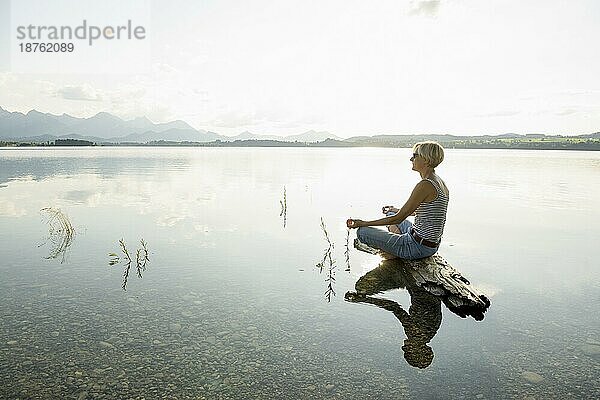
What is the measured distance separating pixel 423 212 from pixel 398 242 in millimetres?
1009

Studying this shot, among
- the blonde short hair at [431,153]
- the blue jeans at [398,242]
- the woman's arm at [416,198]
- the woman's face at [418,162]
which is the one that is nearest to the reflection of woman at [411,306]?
the blue jeans at [398,242]

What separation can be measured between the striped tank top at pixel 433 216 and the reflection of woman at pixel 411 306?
122 cm

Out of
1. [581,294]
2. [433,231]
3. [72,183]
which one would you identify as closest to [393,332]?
[433,231]

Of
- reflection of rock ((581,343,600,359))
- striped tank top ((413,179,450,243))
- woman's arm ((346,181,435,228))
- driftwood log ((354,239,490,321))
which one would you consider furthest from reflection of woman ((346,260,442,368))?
reflection of rock ((581,343,600,359))

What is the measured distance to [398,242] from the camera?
35.9 feet

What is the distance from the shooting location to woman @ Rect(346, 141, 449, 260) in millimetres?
10055

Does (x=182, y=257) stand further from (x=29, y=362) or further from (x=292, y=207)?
(x=292, y=207)

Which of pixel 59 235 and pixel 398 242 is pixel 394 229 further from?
pixel 59 235

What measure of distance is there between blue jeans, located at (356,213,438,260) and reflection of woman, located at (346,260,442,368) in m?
0.63

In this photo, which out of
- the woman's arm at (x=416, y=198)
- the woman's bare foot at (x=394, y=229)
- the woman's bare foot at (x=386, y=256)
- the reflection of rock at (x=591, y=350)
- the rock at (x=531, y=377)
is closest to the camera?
the rock at (x=531, y=377)

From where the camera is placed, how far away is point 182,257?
42.8ft

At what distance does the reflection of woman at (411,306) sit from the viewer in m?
7.37

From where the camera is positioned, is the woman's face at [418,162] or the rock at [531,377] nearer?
the rock at [531,377]

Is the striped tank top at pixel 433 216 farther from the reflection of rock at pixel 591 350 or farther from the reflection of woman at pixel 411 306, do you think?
the reflection of rock at pixel 591 350
